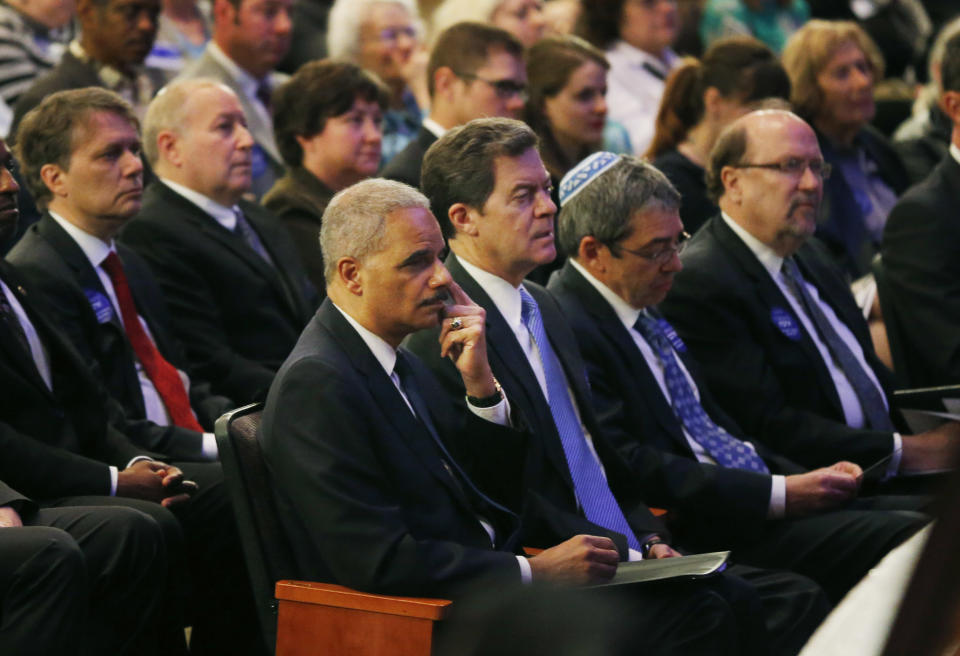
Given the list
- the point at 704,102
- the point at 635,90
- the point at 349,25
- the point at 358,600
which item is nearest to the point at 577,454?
the point at 358,600

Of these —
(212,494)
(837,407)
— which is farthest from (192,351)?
(837,407)

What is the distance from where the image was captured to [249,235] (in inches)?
187

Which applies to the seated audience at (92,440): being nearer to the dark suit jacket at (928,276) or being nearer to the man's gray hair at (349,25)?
the dark suit jacket at (928,276)

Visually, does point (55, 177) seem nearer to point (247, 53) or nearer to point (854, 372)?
point (247, 53)

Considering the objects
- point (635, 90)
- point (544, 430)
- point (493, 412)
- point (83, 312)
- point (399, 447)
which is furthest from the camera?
point (635, 90)

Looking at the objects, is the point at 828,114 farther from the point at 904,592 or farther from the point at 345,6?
the point at 904,592

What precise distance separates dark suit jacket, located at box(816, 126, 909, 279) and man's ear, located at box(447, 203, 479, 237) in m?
2.58

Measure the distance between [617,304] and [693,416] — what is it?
14.8 inches

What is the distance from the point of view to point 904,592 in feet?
3.57

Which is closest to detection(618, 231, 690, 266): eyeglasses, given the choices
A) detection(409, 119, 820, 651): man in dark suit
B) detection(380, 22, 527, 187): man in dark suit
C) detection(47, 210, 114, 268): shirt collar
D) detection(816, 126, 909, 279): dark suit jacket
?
detection(409, 119, 820, 651): man in dark suit

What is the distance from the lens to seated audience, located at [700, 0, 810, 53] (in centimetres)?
823

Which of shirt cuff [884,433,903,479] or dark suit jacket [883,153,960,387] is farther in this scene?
dark suit jacket [883,153,960,387]

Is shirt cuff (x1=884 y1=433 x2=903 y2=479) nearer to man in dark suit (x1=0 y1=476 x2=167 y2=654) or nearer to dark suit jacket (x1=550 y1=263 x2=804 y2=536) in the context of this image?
dark suit jacket (x1=550 y1=263 x2=804 y2=536)

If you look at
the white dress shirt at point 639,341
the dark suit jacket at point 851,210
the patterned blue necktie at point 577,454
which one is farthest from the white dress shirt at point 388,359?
the dark suit jacket at point 851,210
